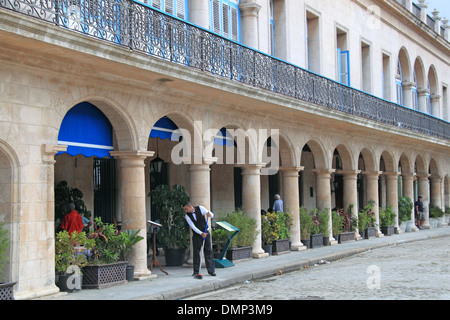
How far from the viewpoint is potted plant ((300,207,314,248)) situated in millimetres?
18391

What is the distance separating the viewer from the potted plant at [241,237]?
48.5 feet

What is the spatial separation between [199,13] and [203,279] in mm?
6400

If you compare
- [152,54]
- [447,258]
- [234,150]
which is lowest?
[447,258]

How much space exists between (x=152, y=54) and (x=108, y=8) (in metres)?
1.29

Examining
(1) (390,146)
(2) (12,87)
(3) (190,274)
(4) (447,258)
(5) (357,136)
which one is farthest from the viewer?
(1) (390,146)

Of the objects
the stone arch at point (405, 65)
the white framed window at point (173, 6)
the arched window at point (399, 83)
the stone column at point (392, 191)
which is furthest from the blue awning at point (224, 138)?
the stone arch at point (405, 65)

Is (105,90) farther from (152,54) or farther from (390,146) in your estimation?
(390,146)

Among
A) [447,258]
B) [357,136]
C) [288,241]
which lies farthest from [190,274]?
[357,136]

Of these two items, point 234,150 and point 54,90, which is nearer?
point 54,90

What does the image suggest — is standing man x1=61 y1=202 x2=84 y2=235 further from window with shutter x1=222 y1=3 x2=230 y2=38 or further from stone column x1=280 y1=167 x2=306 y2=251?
stone column x1=280 y1=167 x2=306 y2=251

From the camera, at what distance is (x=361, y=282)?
11039 mm

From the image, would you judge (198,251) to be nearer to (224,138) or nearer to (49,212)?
(49,212)

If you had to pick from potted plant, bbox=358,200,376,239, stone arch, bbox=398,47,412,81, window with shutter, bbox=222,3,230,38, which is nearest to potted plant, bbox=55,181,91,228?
window with shutter, bbox=222,3,230,38

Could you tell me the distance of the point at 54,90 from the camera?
34.3 feet
